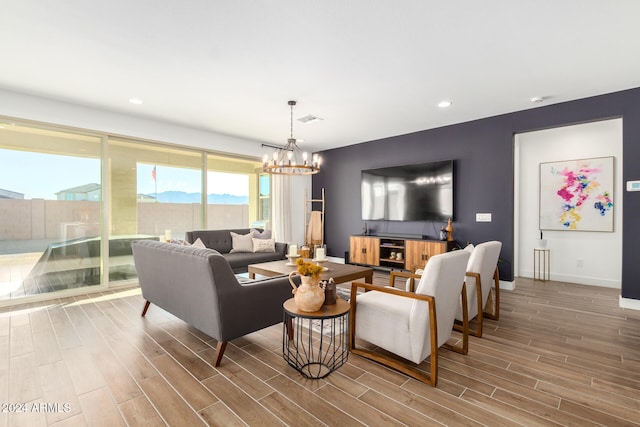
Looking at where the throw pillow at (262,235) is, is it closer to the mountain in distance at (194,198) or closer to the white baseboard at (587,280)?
the mountain in distance at (194,198)

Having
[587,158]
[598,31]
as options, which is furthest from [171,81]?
[587,158]

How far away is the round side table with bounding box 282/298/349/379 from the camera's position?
2.13 metres

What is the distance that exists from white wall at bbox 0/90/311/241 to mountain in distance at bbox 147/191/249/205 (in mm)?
863

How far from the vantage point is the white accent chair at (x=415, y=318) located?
6.84 ft

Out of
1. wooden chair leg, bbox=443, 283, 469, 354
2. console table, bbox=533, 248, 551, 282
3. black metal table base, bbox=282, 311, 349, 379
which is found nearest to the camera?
black metal table base, bbox=282, 311, 349, 379

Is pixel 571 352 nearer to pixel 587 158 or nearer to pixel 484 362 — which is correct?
pixel 484 362

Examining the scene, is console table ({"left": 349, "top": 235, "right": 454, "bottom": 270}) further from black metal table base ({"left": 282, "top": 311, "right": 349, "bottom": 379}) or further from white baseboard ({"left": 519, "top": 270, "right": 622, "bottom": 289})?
black metal table base ({"left": 282, "top": 311, "right": 349, "bottom": 379})

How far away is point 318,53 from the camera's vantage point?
2.88m

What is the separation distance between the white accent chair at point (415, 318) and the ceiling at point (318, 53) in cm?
188

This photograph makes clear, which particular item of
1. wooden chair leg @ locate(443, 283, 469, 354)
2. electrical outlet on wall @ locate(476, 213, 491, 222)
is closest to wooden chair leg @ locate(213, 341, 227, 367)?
wooden chair leg @ locate(443, 283, 469, 354)

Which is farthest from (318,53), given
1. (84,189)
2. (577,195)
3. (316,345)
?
(577,195)

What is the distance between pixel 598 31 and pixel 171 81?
4.09 m

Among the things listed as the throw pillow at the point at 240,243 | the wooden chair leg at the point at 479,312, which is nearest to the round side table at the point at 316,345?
the wooden chair leg at the point at 479,312

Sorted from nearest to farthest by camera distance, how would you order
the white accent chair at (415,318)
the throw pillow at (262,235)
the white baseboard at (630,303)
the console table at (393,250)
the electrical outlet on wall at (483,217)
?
the white accent chair at (415,318) → the white baseboard at (630,303) → the electrical outlet on wall at (483,217) → the console table at (393,250) → the throw pillow at (262,235)
